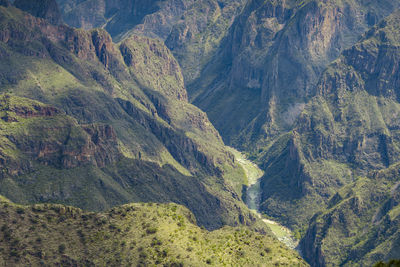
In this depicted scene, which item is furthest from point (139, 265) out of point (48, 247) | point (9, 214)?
point (9, 214)

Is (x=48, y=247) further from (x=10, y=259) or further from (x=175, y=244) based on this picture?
(x=175, y=244)

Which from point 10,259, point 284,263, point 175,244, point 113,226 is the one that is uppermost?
point 284,263

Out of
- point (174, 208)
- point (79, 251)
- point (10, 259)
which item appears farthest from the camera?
point (174, 208)

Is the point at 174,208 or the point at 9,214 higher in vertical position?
the point at 174,208

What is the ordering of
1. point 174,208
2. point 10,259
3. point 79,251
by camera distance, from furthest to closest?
point 174,208, point 79,251, point 10,259

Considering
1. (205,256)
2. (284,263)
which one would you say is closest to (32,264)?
(205,256)

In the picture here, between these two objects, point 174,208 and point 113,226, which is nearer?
point 113,226

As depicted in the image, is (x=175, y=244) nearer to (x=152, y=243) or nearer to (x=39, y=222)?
(x=152, y=243)
